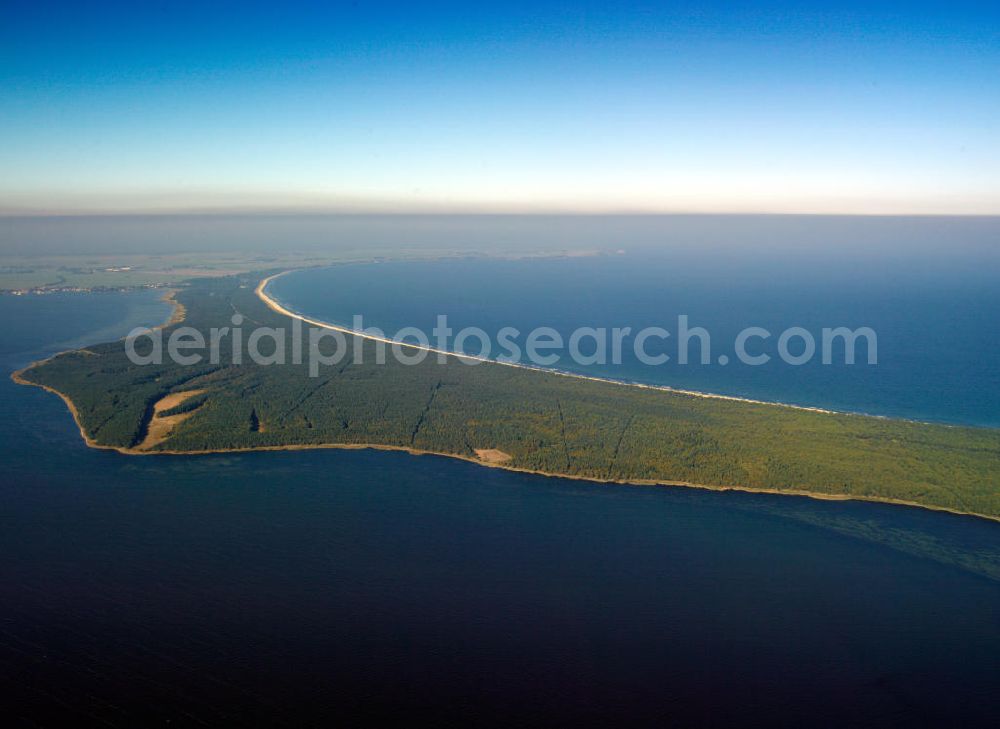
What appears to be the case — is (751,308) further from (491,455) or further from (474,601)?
(474,601)

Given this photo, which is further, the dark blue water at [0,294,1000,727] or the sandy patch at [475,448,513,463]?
the sandy patch at [475,448,513,463]

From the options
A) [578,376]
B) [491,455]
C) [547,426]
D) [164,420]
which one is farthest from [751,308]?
[164,420]

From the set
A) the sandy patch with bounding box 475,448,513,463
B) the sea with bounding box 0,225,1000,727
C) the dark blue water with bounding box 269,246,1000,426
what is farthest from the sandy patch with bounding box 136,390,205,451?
the dark blue water with bounding box 269,246,1000,426

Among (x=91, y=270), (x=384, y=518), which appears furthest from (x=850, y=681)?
(x=91, y=270)

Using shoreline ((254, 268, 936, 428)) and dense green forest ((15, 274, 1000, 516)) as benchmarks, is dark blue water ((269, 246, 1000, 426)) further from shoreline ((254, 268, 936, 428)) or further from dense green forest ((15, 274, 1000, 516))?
dense green forest ((15, 274, 1000, 516))

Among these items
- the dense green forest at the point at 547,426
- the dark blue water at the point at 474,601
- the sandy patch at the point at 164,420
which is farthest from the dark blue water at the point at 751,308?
the sandy patch at the point at 164,420

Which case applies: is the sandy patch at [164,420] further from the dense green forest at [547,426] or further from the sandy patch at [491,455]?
the sandy patch at [491,455]

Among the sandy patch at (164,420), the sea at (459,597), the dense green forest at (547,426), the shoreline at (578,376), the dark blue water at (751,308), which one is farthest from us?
the dark blue water at (751,308)
